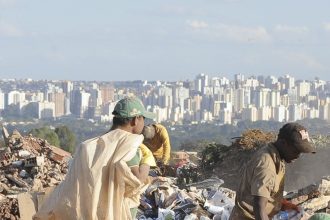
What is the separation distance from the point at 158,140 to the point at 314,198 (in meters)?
2.64

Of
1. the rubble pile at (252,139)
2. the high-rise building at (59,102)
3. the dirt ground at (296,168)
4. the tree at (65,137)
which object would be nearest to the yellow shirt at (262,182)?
the dirt ground at (296,168)

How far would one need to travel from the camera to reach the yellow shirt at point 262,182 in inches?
230

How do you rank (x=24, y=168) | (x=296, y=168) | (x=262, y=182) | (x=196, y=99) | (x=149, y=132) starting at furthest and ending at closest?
(x=196, y=99) < (x=296, y=168) < (x=24, y=168) < (x=149, y=132) < (x=262, y=182)

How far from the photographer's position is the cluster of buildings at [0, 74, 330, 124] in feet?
395

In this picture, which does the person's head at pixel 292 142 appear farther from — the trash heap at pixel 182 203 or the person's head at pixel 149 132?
the person's head at pixel 149 132

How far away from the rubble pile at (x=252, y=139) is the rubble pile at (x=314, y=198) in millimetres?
5757

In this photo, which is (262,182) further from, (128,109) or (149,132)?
(149,132)

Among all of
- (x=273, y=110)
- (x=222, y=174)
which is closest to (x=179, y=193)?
(x=222, y=174)

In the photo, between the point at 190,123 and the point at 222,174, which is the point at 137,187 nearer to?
the point at 222,174

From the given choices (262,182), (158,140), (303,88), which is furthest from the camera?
(303,88)

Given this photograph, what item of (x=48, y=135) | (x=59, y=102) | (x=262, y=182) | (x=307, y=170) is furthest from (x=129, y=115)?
(x=59, y=102)

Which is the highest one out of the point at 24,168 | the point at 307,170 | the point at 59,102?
the point at 24,168

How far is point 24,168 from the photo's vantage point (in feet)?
48.4

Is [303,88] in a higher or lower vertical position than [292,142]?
lower
